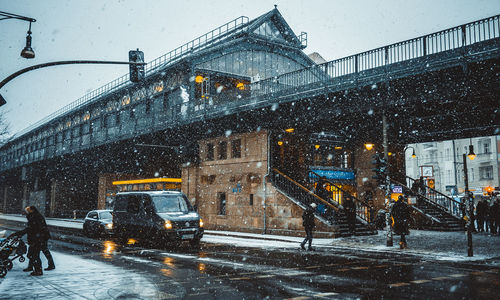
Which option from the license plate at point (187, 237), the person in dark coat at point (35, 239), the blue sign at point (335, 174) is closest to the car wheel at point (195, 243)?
the license plate at point (187, 237)

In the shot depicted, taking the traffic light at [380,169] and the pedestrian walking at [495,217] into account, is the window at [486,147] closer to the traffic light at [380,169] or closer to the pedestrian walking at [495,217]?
the pedestrian walking at [495,217]

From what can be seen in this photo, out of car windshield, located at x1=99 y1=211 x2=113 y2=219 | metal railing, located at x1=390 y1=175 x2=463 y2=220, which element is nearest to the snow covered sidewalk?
car windshield, located at x1=99 y1=211 x2=113 y2=219

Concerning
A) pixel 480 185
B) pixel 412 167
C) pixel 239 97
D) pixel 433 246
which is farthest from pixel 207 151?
pixel 412 167

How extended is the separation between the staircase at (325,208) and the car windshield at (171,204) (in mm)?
6601

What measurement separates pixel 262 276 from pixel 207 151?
19.7m

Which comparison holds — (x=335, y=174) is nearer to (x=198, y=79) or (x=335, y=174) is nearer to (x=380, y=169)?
(x=198, y=79)

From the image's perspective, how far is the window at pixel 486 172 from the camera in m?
54.6

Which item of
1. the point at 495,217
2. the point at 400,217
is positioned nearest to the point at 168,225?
the point at 400,217

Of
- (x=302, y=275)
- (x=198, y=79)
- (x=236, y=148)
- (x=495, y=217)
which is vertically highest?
(x=198, y=79)

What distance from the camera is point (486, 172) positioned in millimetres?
54969

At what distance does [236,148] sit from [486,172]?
41408 millimetres

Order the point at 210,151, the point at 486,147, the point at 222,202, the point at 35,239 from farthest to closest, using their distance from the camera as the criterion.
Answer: the point at 486,147 → the point at 210,151 → the point at 222,202 → the point at 35,239

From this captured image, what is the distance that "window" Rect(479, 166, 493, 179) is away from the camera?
179 feet

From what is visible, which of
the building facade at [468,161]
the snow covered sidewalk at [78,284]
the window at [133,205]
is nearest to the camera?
the snow covered sidewalk at [78,284]
